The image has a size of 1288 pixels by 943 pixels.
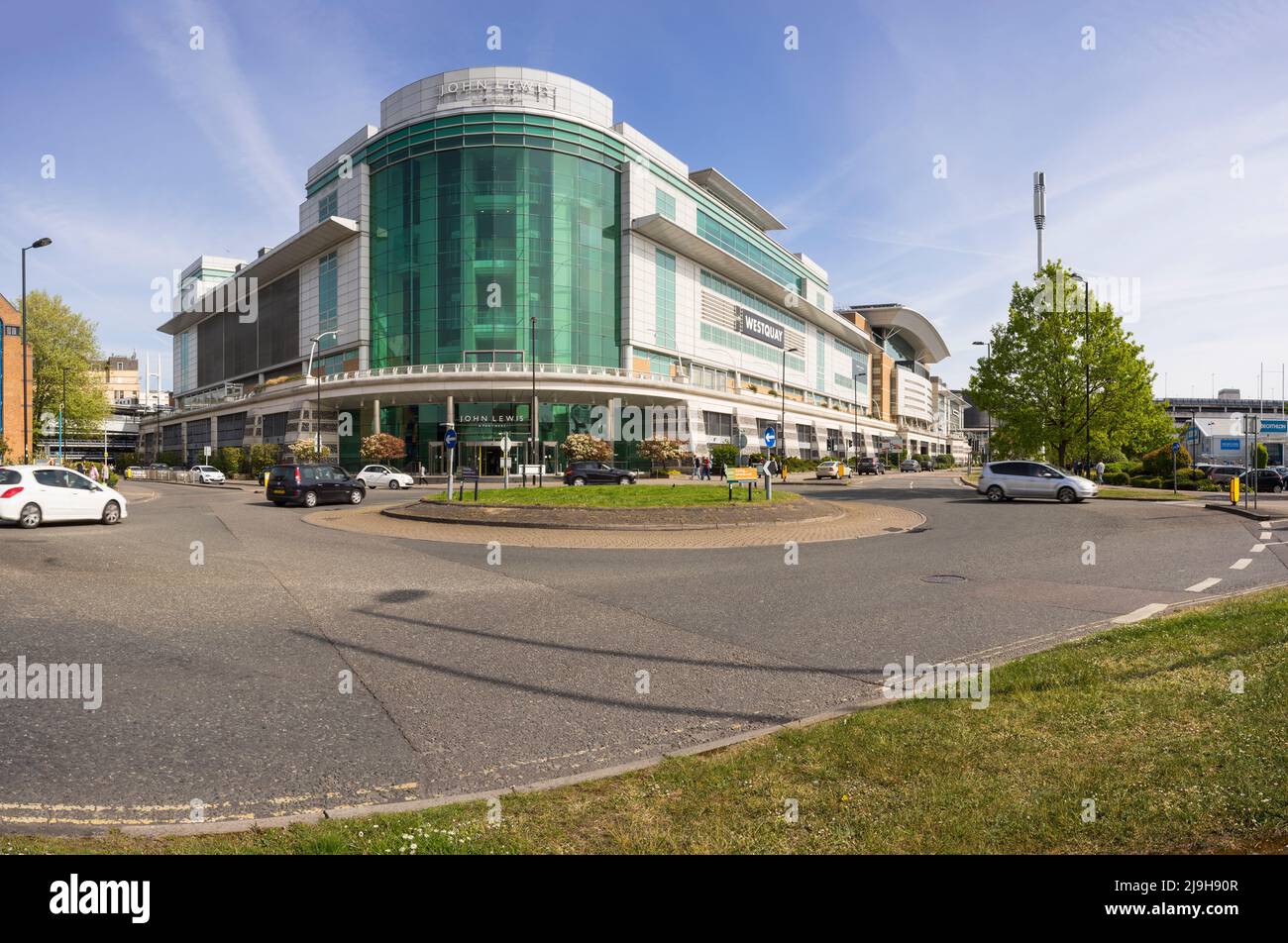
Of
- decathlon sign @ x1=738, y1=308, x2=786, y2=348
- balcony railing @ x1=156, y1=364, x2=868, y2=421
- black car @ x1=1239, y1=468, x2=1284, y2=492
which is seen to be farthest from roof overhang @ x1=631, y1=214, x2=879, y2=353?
black car @ x1=1239, y1=468, x2=1284, y2=492

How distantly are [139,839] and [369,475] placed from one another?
137ft

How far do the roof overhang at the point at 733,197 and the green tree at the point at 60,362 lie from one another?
227ft

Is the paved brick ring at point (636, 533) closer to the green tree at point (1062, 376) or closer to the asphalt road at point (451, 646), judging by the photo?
the asphalt road at point (451, 646)

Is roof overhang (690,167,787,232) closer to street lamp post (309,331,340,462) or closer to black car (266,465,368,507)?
street lamp post (309,331,340,462)

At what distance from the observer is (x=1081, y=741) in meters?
3.96

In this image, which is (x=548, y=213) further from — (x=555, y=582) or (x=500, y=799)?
(x=500, y=799)

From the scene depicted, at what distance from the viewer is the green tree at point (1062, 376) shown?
1291 inches

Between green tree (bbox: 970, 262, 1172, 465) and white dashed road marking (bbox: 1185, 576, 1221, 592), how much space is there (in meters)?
26.3

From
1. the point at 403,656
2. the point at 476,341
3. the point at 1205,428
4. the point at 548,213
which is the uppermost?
the point at 548,213

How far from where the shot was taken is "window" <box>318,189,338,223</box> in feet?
242

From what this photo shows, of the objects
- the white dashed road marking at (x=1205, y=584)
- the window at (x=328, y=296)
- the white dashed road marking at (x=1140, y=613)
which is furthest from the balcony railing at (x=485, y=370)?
the white dashed road marking at (x=1140, y=613)

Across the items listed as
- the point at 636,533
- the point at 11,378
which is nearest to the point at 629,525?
the point at 636,533
